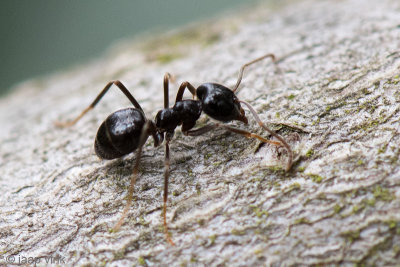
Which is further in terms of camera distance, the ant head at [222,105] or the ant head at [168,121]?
the ant head at [168,121]

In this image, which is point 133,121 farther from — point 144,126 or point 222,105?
point 222,105

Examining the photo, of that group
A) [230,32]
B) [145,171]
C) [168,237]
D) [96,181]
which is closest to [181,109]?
[145,171]

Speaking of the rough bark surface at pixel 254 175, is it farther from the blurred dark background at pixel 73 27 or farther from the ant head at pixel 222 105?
the blurred dark background at pixel 73 27

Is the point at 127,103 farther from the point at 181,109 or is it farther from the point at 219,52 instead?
the point at 219,52
